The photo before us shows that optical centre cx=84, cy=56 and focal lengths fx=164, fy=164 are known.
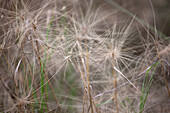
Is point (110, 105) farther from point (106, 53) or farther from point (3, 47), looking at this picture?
point (3, 47)

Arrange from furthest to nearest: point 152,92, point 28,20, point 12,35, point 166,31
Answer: point 166,31 < point 152,92 < point 12,35 < point 28,20

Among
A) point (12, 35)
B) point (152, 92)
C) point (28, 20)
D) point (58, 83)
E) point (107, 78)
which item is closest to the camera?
point (28, 20)

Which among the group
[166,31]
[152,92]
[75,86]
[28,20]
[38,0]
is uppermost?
[38,0]

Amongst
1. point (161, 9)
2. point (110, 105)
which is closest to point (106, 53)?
point (110, 105)

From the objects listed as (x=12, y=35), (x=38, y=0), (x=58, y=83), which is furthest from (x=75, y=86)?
(x=38, y=0)

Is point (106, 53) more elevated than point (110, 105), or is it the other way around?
point (106, 53)

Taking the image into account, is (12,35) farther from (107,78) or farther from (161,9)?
(161,9)

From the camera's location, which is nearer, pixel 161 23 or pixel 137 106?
pixel 137 106

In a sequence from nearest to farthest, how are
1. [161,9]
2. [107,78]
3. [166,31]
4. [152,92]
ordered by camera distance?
[107,78]
[152,92]
[166,31]
[161,9]

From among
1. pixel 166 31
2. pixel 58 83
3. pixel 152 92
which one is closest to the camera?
pixel 152 92
